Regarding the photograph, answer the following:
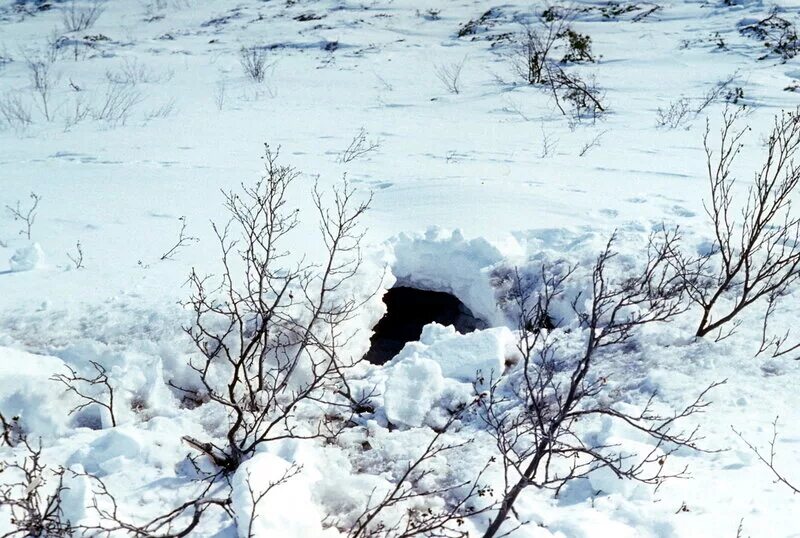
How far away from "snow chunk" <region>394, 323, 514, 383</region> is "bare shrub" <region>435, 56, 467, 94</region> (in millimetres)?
7106

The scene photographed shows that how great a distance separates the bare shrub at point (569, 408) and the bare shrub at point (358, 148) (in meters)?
3.02

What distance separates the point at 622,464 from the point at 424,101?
7921 millimetres

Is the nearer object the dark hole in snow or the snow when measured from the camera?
the snow

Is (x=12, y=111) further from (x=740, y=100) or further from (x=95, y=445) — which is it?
(x=740, y=100)

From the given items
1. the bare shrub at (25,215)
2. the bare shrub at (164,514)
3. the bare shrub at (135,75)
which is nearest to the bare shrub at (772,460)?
the bare shrub at (164,514)

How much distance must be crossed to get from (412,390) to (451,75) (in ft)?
28.7

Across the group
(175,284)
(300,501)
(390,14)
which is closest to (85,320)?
(175,284)

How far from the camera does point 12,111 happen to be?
27.0 ft

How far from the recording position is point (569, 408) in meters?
2.37

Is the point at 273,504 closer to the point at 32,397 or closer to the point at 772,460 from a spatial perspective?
the point at 32,397

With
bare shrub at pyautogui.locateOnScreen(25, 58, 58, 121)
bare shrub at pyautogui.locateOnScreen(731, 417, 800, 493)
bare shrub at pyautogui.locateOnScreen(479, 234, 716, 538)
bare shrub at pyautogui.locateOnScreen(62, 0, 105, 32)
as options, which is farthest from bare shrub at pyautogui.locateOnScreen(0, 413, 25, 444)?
bare shrub at pyautogui.locateOnScreen(62, 0, 105, 32)

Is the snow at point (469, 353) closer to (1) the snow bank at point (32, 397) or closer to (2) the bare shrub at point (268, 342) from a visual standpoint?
(2) the bare shrub at point (268, 342)

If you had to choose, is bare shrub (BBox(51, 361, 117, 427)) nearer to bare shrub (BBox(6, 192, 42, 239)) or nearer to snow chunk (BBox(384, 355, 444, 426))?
snow chunk (BBox(384, 355, 444, 426))

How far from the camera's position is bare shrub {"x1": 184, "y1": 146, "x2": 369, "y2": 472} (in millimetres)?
2994
